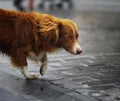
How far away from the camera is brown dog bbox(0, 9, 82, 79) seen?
692 cm

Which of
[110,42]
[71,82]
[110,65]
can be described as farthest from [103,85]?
[110,42]

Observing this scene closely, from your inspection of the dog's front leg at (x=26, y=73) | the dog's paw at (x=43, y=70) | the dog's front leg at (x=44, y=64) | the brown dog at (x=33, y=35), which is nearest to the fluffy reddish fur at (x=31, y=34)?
the brown dog at (x=33, y=35)

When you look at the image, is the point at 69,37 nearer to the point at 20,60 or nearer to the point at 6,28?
the point at 20,60

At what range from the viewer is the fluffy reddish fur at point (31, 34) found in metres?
6.92

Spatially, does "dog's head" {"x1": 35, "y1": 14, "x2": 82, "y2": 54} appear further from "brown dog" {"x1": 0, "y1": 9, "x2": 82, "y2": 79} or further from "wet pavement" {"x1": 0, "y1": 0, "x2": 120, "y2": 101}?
"wet pavement" {"x1": 0, "y1": 0, "x2": 120, "y2": 101}

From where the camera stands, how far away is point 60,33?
6953 mm

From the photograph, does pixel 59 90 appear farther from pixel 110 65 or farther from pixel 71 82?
pixel 110 65

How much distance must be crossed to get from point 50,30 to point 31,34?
296mm

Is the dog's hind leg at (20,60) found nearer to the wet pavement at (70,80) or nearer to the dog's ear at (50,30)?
the wet pavement at (70,80)

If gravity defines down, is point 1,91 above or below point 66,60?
above

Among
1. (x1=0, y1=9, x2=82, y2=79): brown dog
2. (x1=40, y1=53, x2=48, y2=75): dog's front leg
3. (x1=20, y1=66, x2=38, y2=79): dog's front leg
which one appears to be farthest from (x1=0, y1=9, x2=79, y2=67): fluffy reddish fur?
(x1=40, y1=53, x2=48, y2=75): dog's front leg

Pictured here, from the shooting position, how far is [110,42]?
12.8 m

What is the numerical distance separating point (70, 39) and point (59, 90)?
73 centimetres

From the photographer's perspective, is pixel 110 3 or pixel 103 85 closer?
pixel 103 85
